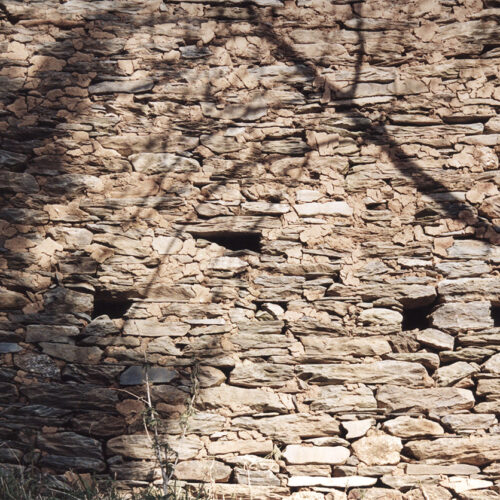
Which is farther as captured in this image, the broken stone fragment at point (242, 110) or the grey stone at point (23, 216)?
the broken stone fragment at point (242, 110)

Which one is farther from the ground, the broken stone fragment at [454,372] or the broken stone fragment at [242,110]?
the broken stone fragment at [242,110]

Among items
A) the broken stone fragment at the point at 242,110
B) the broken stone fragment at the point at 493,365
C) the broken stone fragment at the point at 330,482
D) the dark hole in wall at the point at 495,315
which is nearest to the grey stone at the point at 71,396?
the broken stone fragment at the point at 330,482

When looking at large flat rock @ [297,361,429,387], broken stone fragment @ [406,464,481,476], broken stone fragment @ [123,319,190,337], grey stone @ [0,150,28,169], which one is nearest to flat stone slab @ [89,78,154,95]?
grey stone @ [0,150,28,169]

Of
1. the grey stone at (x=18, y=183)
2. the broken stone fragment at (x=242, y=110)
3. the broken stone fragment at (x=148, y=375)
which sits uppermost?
the broken stone fragment at (x=242, y=110)

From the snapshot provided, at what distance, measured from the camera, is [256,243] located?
12.8ft

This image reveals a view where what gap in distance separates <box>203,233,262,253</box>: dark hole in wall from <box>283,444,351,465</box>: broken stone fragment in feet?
3.71

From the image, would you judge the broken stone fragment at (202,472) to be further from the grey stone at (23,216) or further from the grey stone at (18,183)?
the grey stone at (18,183)

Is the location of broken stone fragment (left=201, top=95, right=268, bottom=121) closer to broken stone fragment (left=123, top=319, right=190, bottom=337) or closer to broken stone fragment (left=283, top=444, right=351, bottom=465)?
broken stone fragment (left=123, top=319, right=190, bottom=337)

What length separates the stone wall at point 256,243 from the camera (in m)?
3.44

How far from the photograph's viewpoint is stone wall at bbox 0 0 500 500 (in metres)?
3.44

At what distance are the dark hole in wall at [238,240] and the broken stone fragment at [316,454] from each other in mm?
1132

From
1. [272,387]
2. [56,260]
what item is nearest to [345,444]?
[272,387]

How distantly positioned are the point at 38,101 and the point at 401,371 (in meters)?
2.63

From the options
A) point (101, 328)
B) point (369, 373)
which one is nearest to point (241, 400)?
point (369, 373)
